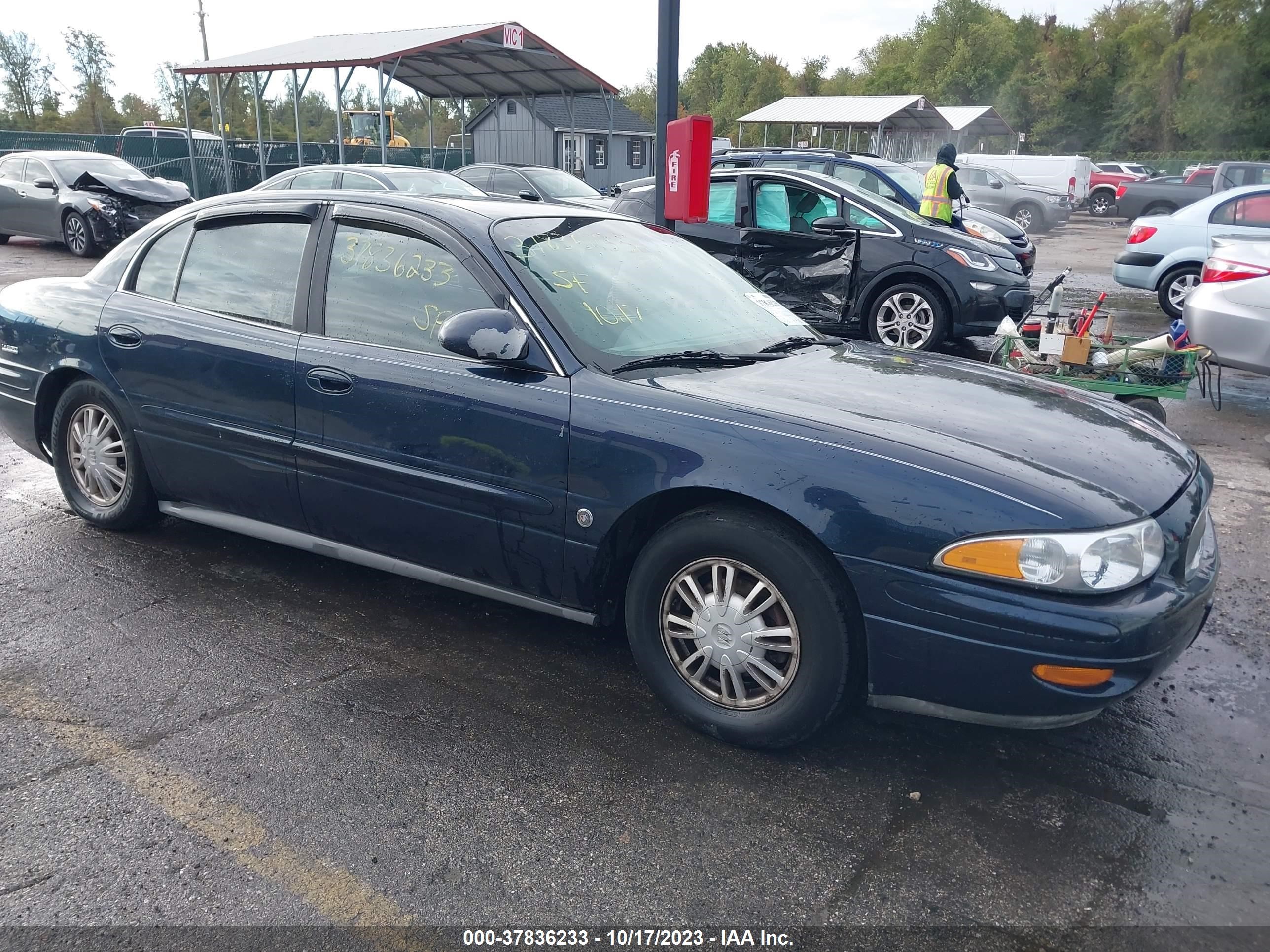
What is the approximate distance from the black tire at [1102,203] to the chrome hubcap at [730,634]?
116 ft

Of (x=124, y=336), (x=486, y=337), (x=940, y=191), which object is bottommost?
(x=124, y=336)

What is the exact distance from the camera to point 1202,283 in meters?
7.40

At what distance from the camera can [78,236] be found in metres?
15.7

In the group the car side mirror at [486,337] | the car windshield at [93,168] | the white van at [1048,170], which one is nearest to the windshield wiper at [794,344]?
the car side mirror at [486,337]

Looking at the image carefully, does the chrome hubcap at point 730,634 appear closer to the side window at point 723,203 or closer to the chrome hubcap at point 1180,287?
the side window at point 723,203

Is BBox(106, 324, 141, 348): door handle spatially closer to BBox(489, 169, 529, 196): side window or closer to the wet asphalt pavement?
the wet asphalt pavement

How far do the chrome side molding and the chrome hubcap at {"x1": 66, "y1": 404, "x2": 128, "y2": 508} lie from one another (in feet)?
0.93

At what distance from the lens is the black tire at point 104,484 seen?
4.31 m

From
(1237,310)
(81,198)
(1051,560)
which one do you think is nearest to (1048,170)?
(1237,310)

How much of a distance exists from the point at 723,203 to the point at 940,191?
99.7 inches

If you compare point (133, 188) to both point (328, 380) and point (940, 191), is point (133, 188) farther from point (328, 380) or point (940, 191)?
point (328, 380)

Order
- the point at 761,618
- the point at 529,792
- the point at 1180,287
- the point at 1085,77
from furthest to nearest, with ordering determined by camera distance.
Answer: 1. the point at 1085,77
2. the point at 1180,287
3. the point at 761,618
4. the point at 529,792

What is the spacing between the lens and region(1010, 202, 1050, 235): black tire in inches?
990

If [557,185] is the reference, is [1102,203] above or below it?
below
